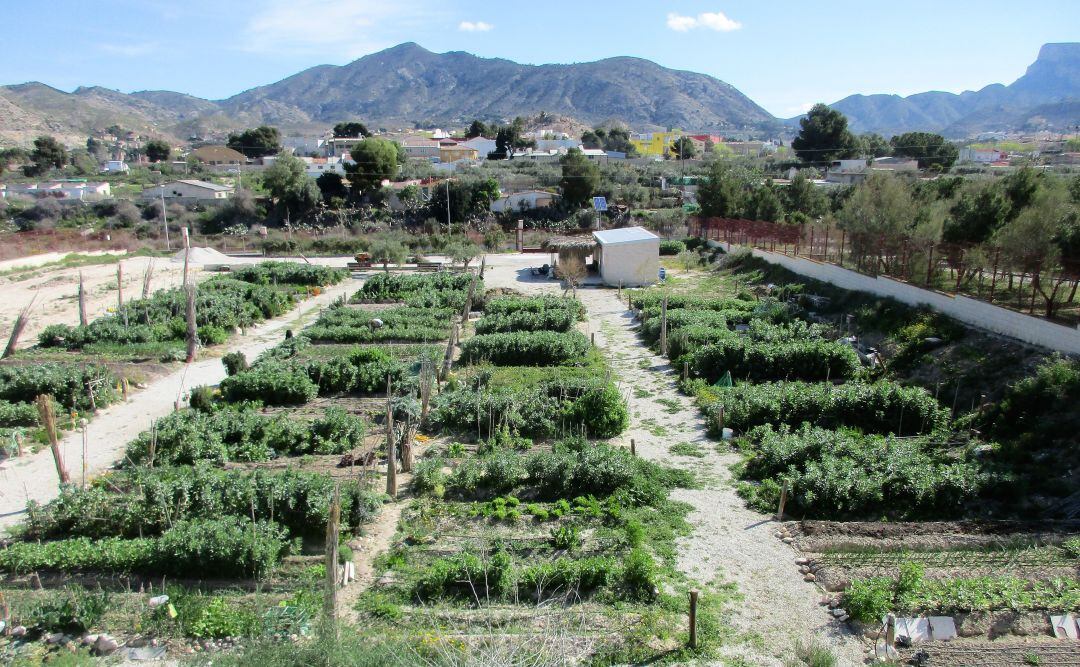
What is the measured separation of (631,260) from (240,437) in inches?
849

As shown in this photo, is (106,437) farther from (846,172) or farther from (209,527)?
(846,172)

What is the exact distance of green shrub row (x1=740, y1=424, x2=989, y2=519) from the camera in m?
11.2

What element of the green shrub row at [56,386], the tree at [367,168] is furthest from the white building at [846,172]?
the green shrub row at [56,386]

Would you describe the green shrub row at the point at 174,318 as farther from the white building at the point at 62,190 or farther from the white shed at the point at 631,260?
the white building at the point at 62,190

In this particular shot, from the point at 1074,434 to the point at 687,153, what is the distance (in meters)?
87.0

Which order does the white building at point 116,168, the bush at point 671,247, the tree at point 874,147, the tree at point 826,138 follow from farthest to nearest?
1. the white building at point 116,168
2. the tree at point 874,147
3. the tree at point 826,138
4. the bush at point 671,247

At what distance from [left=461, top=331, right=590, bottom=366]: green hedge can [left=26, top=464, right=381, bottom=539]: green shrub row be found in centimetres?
902

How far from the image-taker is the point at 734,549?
10195mm

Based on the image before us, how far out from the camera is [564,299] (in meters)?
26.4

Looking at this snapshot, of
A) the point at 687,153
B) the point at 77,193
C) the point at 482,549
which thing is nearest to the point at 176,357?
the point at 482,549

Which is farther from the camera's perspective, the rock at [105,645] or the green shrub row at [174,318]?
the green shrub row at [174,318]

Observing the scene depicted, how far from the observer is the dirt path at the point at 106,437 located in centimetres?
1220

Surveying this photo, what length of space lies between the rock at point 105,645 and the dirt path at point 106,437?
440 centimetres

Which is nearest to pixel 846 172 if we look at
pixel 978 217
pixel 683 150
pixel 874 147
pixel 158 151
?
pixel 874 147
